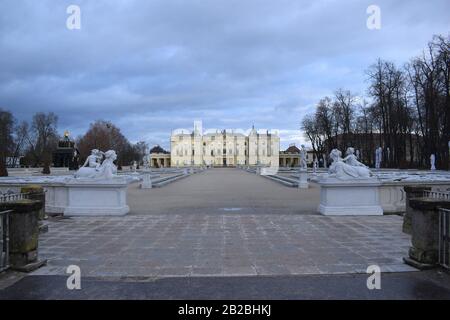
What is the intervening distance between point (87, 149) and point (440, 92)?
58046mm

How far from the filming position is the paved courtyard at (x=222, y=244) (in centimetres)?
638

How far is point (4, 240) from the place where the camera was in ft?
20.0

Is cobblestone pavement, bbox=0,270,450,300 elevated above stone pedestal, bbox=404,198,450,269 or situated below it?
below

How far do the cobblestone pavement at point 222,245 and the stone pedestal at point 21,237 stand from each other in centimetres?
27

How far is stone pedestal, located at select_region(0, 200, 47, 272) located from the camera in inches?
245

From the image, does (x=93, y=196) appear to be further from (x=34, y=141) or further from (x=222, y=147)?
(x=222, y=147)

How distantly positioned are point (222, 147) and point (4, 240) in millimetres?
139269

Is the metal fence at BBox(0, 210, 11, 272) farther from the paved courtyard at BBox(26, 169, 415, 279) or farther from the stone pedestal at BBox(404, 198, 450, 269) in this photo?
the stone pedestal at BBox(404, 198, 450, 269)

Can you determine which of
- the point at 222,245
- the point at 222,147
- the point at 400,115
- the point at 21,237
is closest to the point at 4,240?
the point at 21,237

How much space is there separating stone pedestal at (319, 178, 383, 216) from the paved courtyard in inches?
23.6

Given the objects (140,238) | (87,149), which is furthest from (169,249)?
(87,149)

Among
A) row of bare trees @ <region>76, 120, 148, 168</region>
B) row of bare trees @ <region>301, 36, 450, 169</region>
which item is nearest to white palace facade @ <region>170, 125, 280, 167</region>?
row of bare trees @ <region>76, 120, 148, 168</region>

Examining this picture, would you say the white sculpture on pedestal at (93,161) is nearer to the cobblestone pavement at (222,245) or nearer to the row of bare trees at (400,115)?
the cobblestone pavement at (222,245)
